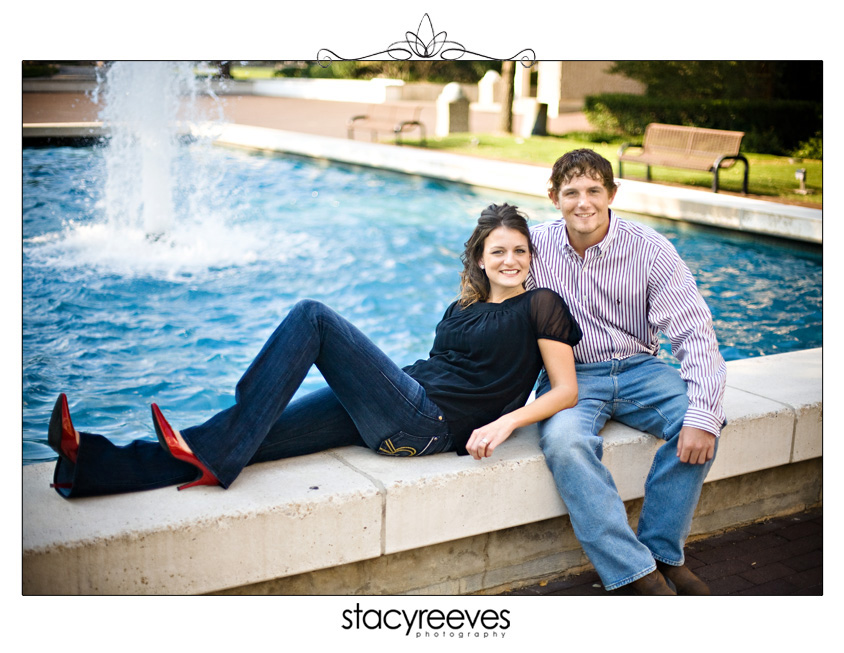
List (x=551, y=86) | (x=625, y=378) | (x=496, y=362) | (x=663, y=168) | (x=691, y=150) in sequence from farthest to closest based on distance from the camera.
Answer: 1. (x=551, y=86)
2. (x=663, y=168)
3. (x=691, y=150)
4. (x=625, y=378)
5. (x=496, y=362)

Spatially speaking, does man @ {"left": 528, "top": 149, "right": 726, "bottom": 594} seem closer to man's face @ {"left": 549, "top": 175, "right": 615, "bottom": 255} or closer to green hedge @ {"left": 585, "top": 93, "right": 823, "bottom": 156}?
man's face @ {"left": 549, "top": 175, "right": 615, "bottom": 255}

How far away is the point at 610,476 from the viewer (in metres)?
3.21

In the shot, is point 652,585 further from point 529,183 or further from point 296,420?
point 529,183

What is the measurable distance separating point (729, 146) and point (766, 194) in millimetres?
1287

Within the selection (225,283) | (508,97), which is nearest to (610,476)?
(225,283)

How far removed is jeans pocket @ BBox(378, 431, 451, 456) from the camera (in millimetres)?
3205

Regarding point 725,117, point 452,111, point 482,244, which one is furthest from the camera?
point 452,111

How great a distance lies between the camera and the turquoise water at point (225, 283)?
18.5 feet

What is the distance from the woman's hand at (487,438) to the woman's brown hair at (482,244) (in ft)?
2.00

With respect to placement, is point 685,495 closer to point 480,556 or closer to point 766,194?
point 480,556

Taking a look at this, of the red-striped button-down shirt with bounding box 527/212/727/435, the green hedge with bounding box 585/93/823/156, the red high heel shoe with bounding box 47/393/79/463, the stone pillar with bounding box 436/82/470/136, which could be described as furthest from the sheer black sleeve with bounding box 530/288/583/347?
the stone pillar with bounding box 436/82/470/136

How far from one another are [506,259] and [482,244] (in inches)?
5.6

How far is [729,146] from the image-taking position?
38.8ft
